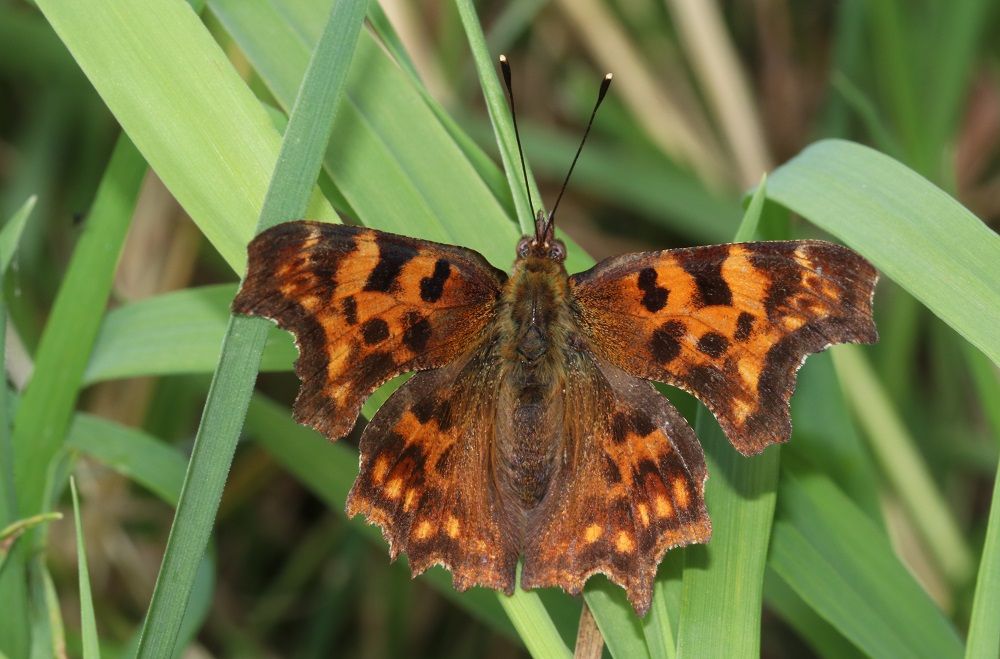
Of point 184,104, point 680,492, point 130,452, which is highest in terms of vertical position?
point 184,104

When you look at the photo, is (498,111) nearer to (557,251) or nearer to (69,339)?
(557,251)

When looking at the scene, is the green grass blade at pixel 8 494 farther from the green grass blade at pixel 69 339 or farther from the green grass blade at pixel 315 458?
the green grass blade at pixel 315 458

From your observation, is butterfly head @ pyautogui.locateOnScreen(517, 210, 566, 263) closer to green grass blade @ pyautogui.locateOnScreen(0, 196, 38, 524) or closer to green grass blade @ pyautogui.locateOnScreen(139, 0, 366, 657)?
green grass blade @ pyautogui.locateOnScreen(139, 0, 366, 657)

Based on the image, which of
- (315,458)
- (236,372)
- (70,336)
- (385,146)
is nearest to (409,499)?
(236,372)

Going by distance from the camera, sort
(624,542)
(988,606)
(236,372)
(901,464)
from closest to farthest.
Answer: (988,606)
(236,372)
(624,542)
(901,464)

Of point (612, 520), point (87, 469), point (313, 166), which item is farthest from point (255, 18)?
point (87, 469)

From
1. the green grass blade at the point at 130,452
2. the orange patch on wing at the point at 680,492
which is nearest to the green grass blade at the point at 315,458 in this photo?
the green grass blade at the point at 130,452

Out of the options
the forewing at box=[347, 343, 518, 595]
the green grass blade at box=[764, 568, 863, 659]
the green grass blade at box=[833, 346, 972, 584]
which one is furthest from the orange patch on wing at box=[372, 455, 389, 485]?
the green grass blade at box=[833, 346, 972, 584]
